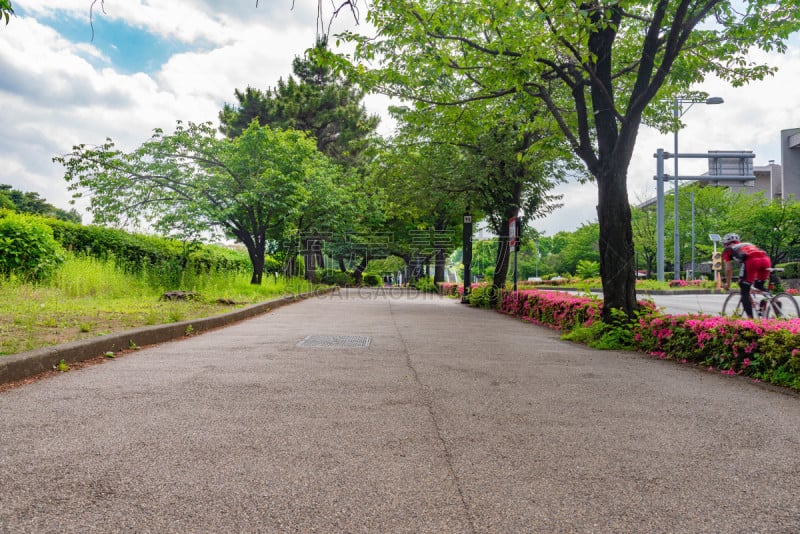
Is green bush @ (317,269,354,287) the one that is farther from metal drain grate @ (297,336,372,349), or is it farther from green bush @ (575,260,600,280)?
metal drain grate @ (297,336,372,349)

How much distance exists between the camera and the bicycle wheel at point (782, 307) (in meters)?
8.14

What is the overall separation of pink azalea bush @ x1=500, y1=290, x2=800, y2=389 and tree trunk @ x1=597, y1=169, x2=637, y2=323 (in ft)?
1.49

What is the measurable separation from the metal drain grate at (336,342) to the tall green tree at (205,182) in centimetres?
1062

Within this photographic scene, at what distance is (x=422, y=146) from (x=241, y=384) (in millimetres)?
15553

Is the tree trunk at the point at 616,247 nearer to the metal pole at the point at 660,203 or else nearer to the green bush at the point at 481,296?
the green bush at the point at 481,296

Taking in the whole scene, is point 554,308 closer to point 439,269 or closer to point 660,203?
point 660,203

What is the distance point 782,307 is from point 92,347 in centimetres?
954

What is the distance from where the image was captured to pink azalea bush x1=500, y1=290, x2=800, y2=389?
17.6 feet

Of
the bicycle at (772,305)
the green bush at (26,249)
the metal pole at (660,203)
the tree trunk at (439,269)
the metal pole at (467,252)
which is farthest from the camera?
the tree trunk at (439,269)

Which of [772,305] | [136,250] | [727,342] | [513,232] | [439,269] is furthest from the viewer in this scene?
[439,269]

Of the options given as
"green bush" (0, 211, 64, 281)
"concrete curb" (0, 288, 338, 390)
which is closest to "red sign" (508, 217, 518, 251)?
"concrete curb" (0, 288, 338, 390)

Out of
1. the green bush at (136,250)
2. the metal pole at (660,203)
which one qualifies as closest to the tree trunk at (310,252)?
the green bush at (136,250)

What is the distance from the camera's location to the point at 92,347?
595 centimetres

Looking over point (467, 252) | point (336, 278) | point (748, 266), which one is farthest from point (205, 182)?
point (336, 278)
